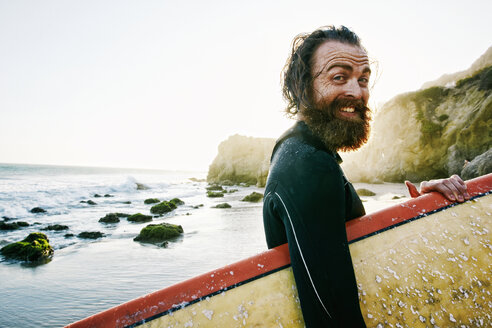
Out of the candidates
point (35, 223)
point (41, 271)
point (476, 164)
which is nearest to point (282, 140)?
point (41, 271)

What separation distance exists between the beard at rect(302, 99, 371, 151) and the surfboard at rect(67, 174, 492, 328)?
485 mm

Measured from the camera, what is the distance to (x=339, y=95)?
1.45 meters

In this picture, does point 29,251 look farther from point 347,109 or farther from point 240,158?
point 240,158

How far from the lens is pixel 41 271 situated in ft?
17.2

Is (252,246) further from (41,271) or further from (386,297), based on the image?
(386,297)

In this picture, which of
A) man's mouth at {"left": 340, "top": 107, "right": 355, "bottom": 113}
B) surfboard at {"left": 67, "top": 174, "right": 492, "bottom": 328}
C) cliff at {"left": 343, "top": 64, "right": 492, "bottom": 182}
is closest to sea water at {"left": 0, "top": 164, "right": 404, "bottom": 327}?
surfboard at {"left": 67, "top": 174, "right": 492, "bottom": 328}

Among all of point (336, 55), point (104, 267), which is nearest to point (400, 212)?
point (336, 55)

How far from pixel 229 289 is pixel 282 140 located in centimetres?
84

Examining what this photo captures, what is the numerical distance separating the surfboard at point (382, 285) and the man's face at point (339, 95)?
54 cm

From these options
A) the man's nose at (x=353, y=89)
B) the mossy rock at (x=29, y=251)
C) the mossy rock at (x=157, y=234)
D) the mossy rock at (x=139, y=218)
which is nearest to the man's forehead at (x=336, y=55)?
the man's nose at (x=353, y=89)

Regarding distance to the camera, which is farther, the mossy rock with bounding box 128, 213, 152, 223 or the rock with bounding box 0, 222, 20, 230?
the mossy rock with bounding box 128, 213, 152, 223

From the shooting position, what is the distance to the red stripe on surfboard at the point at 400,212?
1.31 m

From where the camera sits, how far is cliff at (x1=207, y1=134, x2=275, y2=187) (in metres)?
43.6

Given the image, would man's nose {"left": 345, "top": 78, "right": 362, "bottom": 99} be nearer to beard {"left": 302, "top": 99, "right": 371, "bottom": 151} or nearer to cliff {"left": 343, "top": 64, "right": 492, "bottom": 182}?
beard {"left": 302, "top": 99, "right": 371, "bottom": 151}
